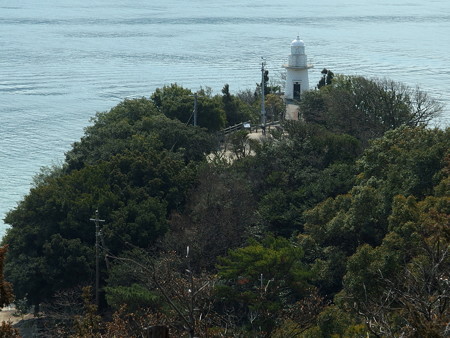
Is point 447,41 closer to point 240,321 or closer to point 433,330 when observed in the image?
point 240,321

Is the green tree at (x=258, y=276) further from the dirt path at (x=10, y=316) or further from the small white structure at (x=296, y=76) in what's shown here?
the small white structure at (x=296, y=76)

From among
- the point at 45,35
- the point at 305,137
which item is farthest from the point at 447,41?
the point at 305,137

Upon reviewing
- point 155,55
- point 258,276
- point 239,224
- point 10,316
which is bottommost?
point 10,316

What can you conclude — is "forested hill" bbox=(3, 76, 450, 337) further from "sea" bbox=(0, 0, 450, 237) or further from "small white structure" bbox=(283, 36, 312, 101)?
"small white structure" bbox=(283, 36, 312, 101)

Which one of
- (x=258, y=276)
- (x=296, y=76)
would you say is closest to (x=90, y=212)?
(x=258, y=276)

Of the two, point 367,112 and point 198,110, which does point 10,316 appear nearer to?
point 198,110

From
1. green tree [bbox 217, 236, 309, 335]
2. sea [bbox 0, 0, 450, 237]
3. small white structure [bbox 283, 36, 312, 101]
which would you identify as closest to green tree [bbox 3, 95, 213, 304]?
green tree [bbox 217, 236, 309, 335]
